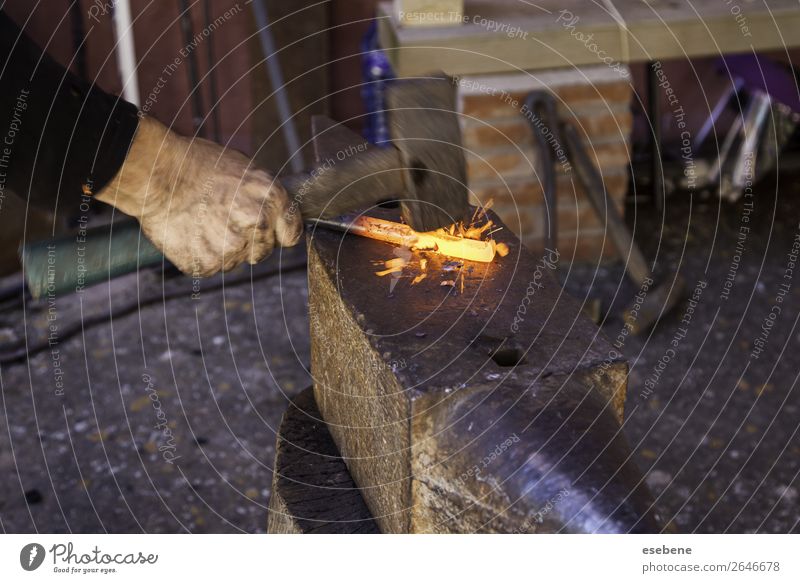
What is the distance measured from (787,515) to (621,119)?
1.32 m

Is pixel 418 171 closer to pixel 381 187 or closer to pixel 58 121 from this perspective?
pixel 381 187

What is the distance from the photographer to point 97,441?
2580mm

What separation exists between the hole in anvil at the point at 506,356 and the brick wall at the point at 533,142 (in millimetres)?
1726

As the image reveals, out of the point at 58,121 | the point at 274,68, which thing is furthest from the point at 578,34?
the point at 58,121

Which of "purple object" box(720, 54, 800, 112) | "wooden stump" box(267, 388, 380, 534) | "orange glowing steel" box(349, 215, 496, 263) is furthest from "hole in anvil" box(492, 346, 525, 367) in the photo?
"purple object" box(720, 54, 800, 112)

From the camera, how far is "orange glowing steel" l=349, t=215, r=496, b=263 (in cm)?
147

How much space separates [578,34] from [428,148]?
157 centimetres

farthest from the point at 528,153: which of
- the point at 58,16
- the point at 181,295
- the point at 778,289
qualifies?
the point at 58,16

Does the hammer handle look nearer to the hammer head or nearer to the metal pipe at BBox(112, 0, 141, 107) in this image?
the hammer head

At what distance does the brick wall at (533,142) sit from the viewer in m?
2.91

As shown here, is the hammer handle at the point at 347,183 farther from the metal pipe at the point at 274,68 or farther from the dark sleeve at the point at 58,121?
the metal pipe at the point at 274,68

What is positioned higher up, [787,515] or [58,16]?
[58,16]
